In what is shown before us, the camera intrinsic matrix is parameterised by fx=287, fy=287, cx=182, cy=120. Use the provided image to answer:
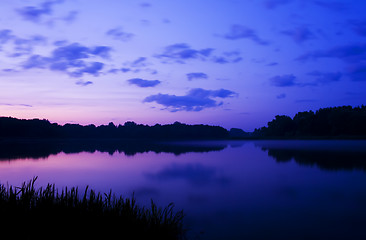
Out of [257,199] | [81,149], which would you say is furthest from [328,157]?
[81,149]

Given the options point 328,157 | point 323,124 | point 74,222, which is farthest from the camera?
point 323,124

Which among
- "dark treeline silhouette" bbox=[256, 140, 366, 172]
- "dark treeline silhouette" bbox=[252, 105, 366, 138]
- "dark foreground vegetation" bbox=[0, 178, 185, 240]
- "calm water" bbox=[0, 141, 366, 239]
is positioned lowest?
"calm water" bbox=[0, 141, 366, 239]

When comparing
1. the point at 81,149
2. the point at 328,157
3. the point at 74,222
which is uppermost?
the point at 74,222

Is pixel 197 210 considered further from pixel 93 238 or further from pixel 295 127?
pixel 295 127

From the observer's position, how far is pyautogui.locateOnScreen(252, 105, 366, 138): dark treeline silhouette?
12475 cm

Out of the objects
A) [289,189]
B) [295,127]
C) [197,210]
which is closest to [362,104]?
[295,127]

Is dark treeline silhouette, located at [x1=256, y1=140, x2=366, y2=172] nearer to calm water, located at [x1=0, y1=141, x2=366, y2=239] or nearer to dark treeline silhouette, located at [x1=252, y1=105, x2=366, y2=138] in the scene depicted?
calm water, located at [x1=0, y1=141, x2=366, y2=239]

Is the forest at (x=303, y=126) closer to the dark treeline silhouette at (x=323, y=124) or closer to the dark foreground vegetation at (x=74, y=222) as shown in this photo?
the dark treeline silhouette at (x=323, y=124)

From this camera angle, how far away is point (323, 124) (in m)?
141

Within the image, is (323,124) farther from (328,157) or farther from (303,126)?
(328,157)

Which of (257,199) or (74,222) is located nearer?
(74,222)

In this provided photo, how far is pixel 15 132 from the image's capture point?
153375 millimetres

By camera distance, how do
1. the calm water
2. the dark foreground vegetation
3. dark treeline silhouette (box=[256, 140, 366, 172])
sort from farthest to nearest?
dark treeline silhouette (box=[256, 140, 366, 172])
the calm water
the dark foreground vegetation

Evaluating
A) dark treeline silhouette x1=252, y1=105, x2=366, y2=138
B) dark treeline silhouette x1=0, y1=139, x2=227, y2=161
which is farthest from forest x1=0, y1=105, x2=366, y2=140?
dark treeline silhouette x1=0, y1=139, x2=227, y2=161
